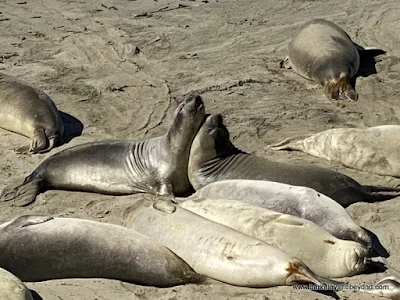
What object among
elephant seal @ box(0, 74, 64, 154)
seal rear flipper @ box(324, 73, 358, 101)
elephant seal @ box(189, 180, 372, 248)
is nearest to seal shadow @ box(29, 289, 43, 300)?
elephant seal @ box(189, 180, 372, 248)

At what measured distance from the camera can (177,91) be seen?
838cm

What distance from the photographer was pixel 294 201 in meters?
5.31

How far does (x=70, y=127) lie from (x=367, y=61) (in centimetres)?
342

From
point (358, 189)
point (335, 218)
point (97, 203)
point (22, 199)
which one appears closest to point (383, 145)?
point (358, 189)

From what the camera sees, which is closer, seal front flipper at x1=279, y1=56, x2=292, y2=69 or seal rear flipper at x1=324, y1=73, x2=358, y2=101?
seal rear flipper at x1=324, y1=73, x2=358, y2=101

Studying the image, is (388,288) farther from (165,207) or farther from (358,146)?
(358,146)

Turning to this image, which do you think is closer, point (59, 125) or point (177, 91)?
point (59, 125)

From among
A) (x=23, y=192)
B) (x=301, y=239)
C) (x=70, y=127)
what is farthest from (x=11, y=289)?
(x=70, y=127)

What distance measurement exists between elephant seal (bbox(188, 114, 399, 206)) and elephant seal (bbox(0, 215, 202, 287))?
4.70ft

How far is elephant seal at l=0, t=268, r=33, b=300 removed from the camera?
153 inches

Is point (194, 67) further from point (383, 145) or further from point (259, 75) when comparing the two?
point (383, 145)

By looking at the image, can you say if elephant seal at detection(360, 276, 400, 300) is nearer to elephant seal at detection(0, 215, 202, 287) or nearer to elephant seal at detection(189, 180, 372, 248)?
elephant seal at detection(189, 180, 372, 248)

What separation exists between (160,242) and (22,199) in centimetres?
155

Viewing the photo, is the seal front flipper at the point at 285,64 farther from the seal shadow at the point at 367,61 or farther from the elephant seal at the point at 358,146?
the elephant seal at the point at 358,146
